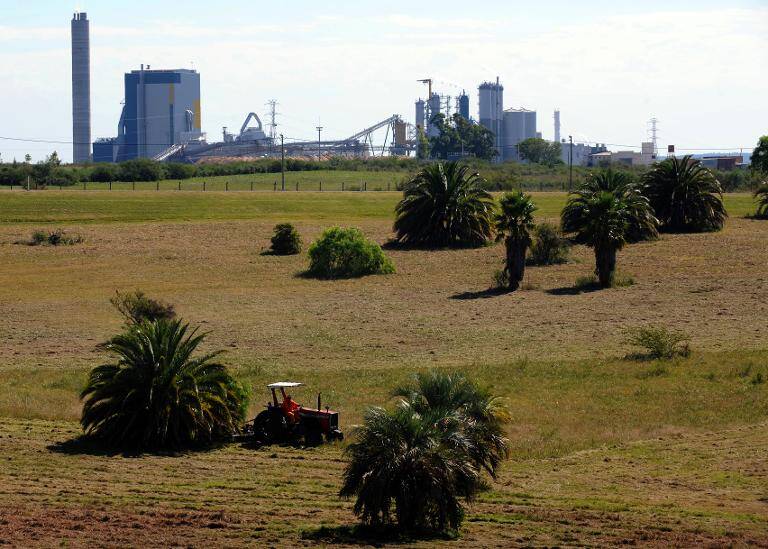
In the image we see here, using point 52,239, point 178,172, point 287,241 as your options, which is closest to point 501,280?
point 287,241

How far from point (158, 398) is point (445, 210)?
44519mm

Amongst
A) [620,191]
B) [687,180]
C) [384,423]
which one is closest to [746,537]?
[384,423]

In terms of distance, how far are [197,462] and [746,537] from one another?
11.4m

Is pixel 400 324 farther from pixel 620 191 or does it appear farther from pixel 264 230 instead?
pixel 264 230

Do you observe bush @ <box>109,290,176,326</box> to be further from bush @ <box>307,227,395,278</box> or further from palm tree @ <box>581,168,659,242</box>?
palm tree @ <box>581,168,659,242</box>

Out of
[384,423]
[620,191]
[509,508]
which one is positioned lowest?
[509,508]

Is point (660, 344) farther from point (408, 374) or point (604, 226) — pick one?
point (604, 226)

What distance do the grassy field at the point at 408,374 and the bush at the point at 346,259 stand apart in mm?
1527

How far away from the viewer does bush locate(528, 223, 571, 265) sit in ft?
205

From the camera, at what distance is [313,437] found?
27.3 metres

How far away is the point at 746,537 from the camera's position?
1964 cm

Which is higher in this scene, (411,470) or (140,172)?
(140,172)

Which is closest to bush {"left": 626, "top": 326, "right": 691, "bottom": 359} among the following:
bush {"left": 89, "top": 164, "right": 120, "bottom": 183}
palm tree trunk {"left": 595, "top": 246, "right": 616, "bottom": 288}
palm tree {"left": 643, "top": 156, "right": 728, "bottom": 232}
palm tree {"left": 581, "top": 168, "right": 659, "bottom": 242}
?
palm tree trunk {"left": 595, "top": 246, "right": 616, "bottom": 288}

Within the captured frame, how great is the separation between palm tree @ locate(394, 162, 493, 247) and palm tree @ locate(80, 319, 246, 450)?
140ft
